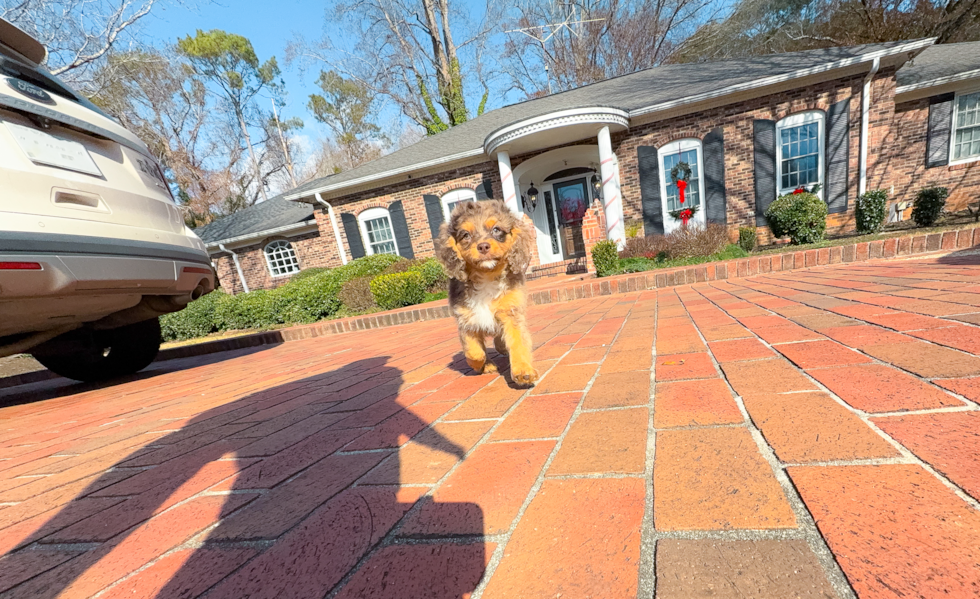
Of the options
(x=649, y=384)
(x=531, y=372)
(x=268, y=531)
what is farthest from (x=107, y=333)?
(x=649, y=384)

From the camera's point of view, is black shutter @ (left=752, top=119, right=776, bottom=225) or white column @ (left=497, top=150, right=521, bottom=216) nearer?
black shutter @ (left=752, top=119, right=776, bottom=225)

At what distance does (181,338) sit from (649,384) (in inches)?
468

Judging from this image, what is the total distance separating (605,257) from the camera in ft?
22.8

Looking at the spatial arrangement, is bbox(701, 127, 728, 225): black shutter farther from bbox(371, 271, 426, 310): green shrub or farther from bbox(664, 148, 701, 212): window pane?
bbox(371, 271, 426, 310): green shrub

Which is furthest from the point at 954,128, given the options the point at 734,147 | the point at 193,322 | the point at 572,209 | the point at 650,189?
the point at 193,322

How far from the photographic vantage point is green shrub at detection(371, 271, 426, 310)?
793 centimetres

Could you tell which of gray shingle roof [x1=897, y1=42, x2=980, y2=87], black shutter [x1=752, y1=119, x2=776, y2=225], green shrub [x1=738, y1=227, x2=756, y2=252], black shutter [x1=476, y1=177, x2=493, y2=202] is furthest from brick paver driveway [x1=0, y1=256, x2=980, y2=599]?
gray shingle roof [x1=897, y1=42, x2=980, y2=87]

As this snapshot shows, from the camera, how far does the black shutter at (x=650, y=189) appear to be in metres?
10.4

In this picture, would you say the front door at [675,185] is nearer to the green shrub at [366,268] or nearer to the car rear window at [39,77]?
the green shrub at [366,268]

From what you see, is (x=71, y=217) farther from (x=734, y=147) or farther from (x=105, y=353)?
(x=734, y=147)

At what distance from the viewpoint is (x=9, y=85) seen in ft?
7.25

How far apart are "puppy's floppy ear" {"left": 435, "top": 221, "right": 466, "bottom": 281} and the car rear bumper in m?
2.27

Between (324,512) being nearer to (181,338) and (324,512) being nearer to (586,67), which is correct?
(181,338)

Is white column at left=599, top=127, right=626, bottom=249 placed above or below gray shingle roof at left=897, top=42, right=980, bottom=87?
below
